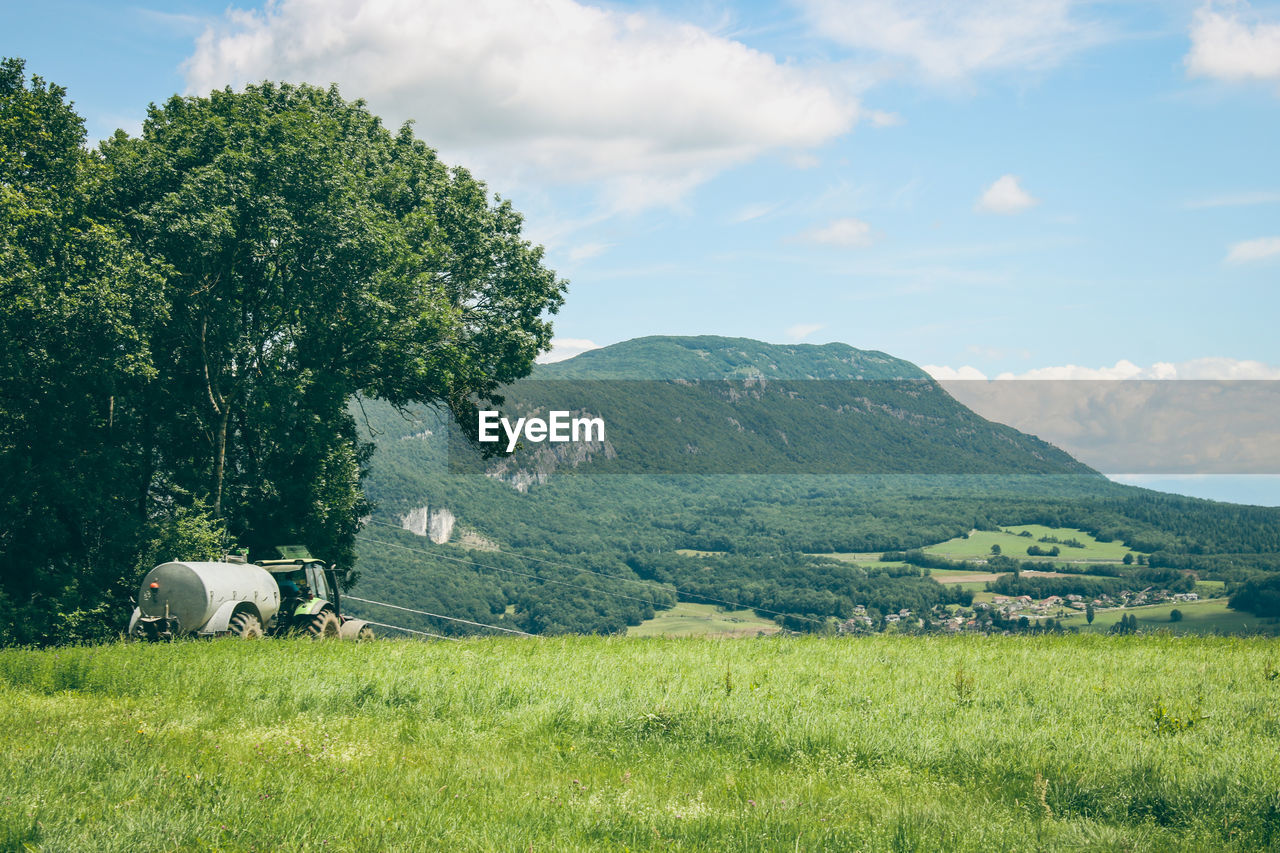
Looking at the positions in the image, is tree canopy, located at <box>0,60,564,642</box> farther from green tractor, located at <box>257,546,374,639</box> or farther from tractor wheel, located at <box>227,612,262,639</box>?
tractor wheel, located at <box>227,612,262,639</box>

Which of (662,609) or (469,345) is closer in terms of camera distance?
(469,345)

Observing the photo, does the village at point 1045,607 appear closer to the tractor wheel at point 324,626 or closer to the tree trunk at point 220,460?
the tree trunk at point 220,460

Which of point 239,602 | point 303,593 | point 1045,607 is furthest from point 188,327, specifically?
point 1045,607

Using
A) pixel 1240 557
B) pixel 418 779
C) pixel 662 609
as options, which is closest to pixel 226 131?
pixel 418 779

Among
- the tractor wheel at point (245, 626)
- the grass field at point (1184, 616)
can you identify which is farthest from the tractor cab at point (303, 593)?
the grass field at point (1184, 616)

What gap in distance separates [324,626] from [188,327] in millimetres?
12761

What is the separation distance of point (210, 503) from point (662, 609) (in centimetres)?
15397

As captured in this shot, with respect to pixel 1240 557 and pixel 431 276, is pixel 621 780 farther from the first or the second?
pixel 1240 557

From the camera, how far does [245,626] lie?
20.5 m

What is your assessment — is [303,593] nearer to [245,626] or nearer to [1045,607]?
[245,626]

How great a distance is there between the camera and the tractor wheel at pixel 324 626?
22.2 m

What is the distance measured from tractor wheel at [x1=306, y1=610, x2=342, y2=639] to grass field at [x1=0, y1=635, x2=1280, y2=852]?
5.05m

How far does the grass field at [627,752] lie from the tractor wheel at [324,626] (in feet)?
16.6

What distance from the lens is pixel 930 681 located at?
48.0 ft
